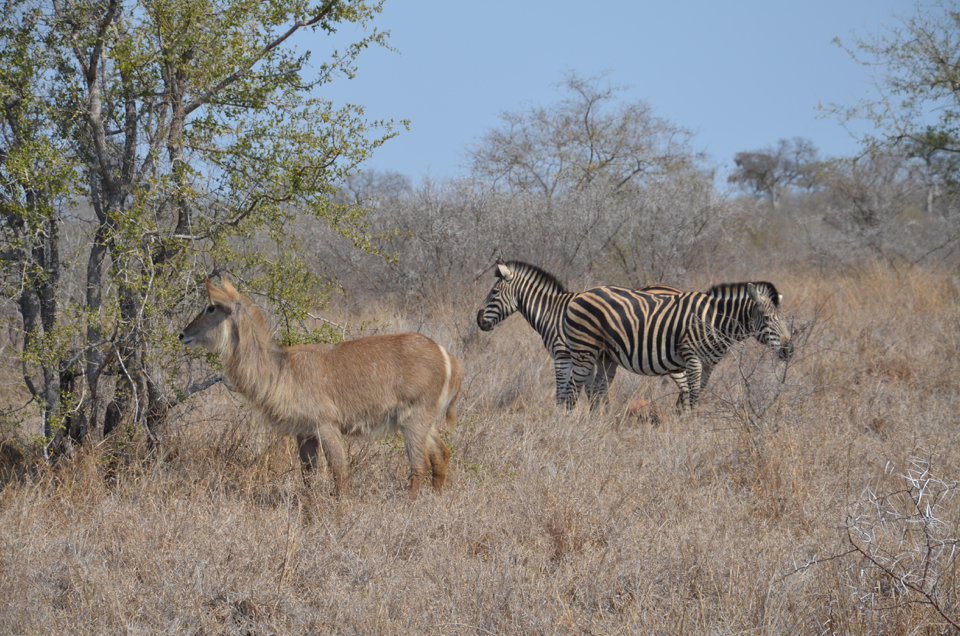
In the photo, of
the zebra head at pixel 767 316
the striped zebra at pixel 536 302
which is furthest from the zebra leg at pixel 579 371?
the zebra head at pixel 767 316

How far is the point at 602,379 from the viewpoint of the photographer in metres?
8.73

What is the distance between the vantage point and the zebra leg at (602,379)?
335 inches

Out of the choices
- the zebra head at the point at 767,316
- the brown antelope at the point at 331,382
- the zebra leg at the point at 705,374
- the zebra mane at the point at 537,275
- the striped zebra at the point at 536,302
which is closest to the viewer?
the brown antelope at the point at 331,382

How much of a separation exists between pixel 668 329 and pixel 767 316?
3.16 ft

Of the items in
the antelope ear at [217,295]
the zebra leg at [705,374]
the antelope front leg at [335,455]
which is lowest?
the antelope front leg at [335,455]

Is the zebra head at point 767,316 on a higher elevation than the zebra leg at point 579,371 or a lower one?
higher

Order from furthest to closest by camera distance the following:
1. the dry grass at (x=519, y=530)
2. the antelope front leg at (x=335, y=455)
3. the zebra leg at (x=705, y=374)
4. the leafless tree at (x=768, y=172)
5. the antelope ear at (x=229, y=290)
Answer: the leafless tree at (x=768, y=172) < the zebra leg at (x=705, y=374) < the antelope ear at (x=229, y=290) < the antelope front leg at (x=335, y=455) < the dry grass at (x=519, y=530)

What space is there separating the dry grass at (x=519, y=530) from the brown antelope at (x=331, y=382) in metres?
0.36

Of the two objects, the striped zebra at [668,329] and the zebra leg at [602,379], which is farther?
the zebra leg at [602,379]

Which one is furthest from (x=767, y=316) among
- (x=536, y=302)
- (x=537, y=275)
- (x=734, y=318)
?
(x=537, y=275)

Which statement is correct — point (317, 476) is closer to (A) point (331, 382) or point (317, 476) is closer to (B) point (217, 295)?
(A) point (331, 382)

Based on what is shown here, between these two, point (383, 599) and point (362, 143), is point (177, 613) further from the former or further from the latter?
point (362, 143)

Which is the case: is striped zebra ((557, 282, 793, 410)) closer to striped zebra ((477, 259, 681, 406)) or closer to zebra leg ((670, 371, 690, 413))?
zebra leg ((670, 371, 690, 413))

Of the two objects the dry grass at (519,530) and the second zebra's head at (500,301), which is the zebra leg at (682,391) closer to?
the dry grass at (519,530)
